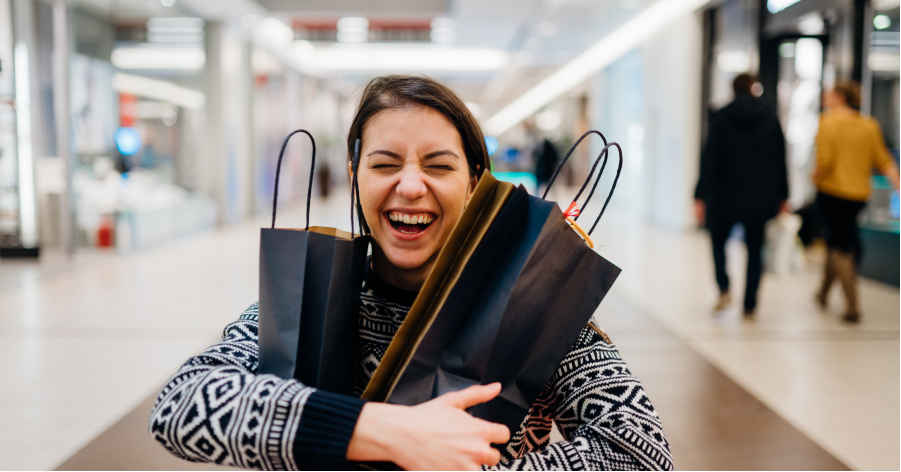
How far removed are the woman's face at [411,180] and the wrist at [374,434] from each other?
0.34 metres

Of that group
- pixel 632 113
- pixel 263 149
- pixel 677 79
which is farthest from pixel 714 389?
pixel 632 113

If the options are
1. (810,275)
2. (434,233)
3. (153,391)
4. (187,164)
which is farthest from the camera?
(187,164)

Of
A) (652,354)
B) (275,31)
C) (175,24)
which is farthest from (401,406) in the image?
(275,31)

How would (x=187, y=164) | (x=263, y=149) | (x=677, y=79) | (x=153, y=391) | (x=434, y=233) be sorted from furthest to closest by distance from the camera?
(x=263, y=149) < (x=677, y=79) < (x=187, y=164) < (x=153, y=391) < (x=434, y=233)

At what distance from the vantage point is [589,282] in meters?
0.90

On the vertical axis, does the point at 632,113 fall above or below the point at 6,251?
above

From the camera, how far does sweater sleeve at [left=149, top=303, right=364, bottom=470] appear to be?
31.0 inches

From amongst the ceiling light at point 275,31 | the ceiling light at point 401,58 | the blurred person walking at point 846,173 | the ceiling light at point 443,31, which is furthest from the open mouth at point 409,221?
the ceiling light at point 401,58

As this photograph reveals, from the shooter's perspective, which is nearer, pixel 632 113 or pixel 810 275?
pixel 810 275

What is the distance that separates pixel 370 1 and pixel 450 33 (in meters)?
3.92

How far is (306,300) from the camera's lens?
875 mm

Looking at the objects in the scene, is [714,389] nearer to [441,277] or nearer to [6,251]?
[441,277]

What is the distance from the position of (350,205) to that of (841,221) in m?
5.15

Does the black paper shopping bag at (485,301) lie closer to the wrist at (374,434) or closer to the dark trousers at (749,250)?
the wrist at (374,434)
